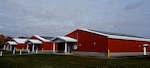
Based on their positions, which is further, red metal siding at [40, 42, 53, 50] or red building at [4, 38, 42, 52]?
red building at [4, 38, 42, 52]

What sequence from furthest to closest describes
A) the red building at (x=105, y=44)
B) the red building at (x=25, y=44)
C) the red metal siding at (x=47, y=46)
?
the red building at (x=25, y=44) < the red metal siding at (x=47, y=46) < the red building at (x=105, y=44)

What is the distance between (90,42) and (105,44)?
12.8 feet

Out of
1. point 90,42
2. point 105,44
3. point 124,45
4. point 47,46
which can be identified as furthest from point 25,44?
point 124,45

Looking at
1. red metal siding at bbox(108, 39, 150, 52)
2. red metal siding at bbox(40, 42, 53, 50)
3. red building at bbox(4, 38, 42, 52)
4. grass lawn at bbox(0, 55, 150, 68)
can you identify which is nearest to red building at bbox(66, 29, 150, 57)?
red metal siding at bbox(108, 39, 150, 52)

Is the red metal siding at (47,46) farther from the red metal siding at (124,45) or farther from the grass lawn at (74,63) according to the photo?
the grass lawn at (74,63)

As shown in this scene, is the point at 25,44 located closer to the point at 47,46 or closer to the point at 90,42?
the point at 47,46

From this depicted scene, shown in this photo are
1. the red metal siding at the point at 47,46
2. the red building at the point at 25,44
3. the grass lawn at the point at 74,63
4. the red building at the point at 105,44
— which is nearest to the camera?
→ the grass lawn at the point at 74,63

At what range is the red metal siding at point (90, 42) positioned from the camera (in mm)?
31258

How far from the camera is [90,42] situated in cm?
3384

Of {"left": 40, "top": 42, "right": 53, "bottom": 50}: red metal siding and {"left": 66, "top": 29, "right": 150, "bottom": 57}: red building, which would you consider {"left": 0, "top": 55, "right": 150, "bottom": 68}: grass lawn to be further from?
{"left": 40, "top": 42, "right": 53, "bottom": 50}: red metal siding

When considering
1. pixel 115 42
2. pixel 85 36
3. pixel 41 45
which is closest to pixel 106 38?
pixel 115 42

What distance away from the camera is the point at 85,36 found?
35.2 m

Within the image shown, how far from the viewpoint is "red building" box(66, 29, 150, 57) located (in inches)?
1220

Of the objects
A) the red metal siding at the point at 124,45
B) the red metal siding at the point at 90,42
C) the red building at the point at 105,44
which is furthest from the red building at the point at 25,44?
the red metal siding at the point at 124,45
